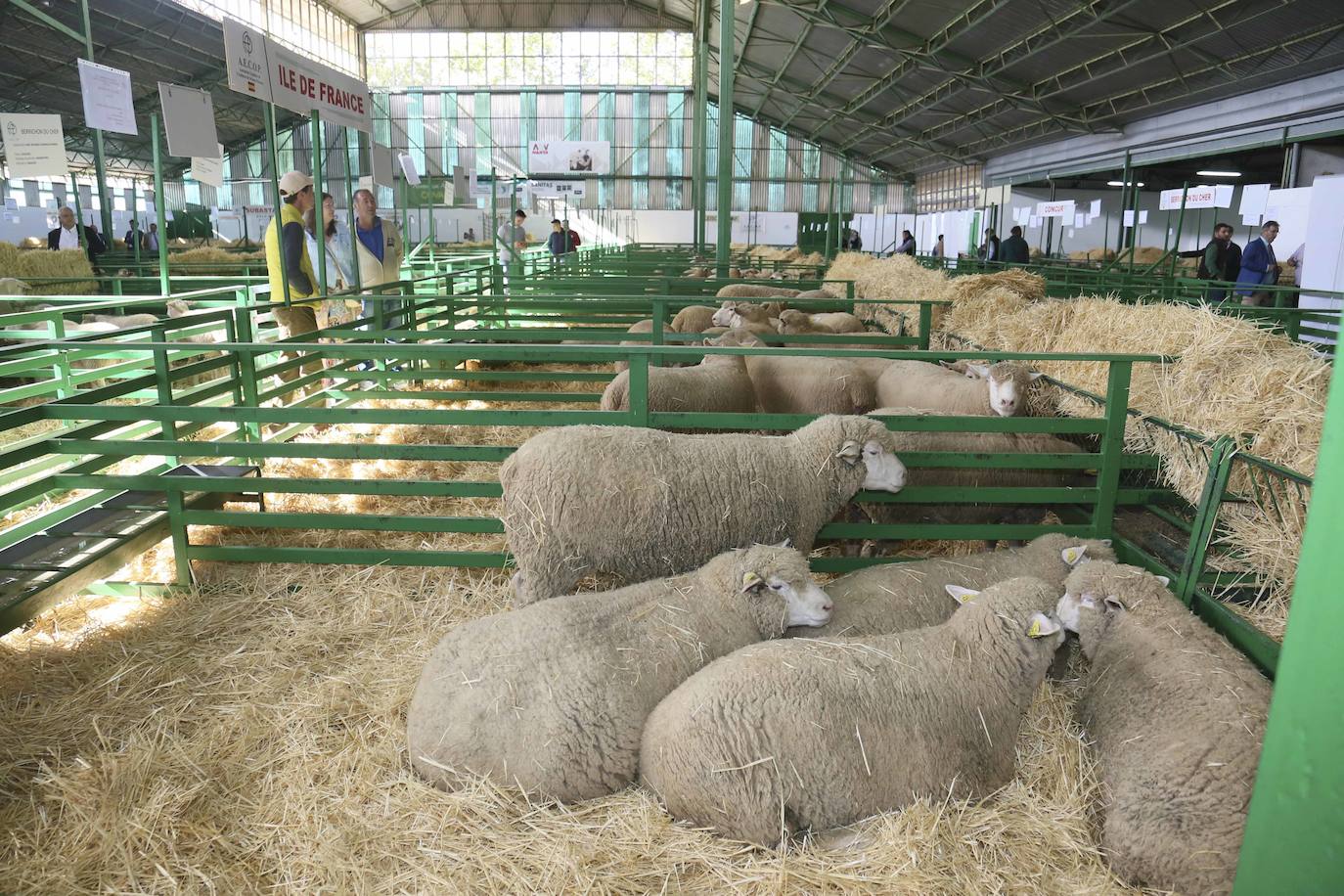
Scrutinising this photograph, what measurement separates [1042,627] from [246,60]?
19.9 feet

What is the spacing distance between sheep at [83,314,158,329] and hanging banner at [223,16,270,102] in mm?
4612

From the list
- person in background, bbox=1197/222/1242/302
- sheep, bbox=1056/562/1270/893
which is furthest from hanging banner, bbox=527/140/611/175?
sheep, bbox=1056/562/1270/893

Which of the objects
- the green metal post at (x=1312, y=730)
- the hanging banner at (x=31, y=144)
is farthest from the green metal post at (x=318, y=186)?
the green metal post at (x=1312, y=730)

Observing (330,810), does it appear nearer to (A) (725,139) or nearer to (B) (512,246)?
(A) (725,139)

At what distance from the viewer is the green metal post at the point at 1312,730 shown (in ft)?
3.34

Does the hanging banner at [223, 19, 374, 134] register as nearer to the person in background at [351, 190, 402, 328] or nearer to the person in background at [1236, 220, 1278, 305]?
the person in background at [351, 190, 402, 328]

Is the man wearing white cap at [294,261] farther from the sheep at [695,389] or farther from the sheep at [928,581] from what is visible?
the sheep at [928,581]

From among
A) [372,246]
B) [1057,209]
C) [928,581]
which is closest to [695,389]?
[928,581]

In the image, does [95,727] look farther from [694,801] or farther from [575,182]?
[575,182]

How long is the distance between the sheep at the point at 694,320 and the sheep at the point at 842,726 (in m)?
6.55

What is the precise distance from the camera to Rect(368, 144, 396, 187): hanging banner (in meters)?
9.57

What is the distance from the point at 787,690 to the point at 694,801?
0.44 m

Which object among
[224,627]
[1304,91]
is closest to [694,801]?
[224,627]

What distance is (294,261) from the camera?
294 inches
